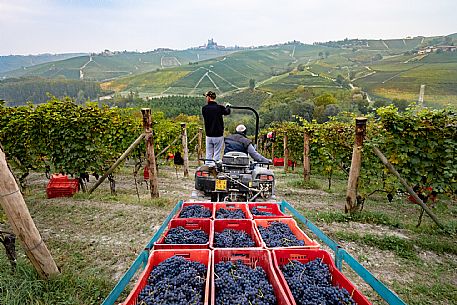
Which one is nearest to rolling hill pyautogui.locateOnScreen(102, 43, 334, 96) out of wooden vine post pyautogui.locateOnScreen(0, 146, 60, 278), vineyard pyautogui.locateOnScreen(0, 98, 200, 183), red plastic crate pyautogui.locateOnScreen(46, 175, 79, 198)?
vineyard pyautogui.locateOnScreen(0, 98, 200, 183)

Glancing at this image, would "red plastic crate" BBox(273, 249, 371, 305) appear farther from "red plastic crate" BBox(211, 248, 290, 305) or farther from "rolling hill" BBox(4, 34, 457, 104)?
"rolling hill" BBox(4, 34, 457, 104)

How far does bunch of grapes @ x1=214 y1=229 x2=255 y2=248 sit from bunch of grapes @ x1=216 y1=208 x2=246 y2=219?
0.34 metres

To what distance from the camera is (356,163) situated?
5.33m

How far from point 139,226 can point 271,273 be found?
10.6 ft

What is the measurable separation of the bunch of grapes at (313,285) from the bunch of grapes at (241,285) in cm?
18

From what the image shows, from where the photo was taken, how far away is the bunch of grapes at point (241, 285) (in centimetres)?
189

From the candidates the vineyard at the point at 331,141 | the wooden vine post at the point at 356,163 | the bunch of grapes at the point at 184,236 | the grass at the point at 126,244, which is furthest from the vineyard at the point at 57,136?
the wooden vine post at the point at 356,163

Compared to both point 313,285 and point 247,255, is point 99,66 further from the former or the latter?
point 313,285

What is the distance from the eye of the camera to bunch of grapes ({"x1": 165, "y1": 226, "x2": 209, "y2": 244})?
271 centimetres

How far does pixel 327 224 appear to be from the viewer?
526cm

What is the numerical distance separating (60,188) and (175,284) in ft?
17.7

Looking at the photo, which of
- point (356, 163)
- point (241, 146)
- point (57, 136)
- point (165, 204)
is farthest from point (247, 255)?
point (57, 136)

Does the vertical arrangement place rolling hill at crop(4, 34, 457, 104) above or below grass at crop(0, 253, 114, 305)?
above

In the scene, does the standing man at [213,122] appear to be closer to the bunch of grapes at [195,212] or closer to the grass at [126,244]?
the grass at [126,244]
